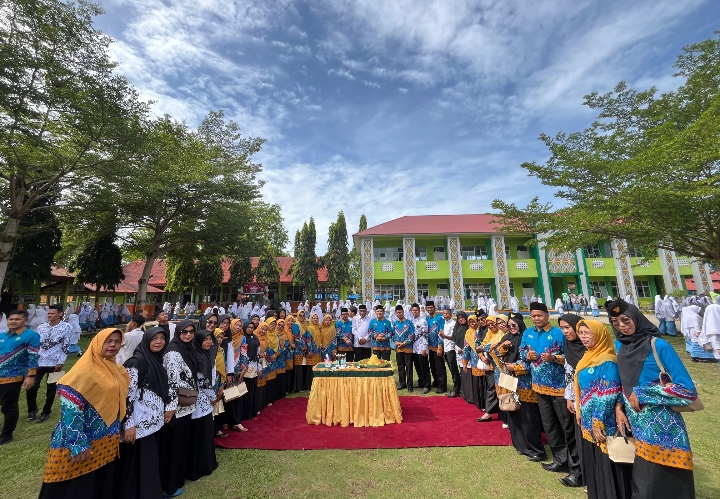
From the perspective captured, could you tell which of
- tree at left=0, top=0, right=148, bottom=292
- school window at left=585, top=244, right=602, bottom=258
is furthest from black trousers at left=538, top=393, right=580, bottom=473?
school window at left=585, top=244, right=602, bottom=258

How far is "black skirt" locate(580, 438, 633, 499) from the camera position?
8.00 feet

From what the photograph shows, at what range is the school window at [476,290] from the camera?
78.2ft

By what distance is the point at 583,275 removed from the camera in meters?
22.8

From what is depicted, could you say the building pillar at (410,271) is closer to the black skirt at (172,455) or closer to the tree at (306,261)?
the tree at (306,261)

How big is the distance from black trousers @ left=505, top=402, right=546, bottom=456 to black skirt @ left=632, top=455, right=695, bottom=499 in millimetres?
1619

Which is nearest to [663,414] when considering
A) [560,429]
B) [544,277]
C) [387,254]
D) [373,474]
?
[560,429]

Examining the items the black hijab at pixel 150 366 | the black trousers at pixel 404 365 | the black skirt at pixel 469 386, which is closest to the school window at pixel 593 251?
the black trousers at pixel 404 365

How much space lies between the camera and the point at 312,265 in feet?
88.5

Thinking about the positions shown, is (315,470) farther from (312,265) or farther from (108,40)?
(312,265)

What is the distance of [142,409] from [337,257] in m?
24.6

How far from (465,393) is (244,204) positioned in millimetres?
16467

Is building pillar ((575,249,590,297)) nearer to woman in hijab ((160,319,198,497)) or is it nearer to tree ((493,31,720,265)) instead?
tree ((493,31,720,265))

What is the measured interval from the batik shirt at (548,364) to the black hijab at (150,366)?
3704mm

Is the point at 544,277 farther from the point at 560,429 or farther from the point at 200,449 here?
the point at 200,449
